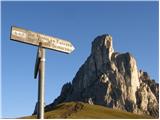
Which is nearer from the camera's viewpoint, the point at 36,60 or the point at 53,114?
the point at 36,60

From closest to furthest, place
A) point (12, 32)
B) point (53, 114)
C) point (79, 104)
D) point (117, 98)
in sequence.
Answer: point (12, 32) → point (53, 114) → point (79, 104) → point (117, 98)

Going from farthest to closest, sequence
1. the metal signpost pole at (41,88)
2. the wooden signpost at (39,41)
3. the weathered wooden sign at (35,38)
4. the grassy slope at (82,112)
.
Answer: the grassy slope at (82,112) < the weathered wooden sign at (35,38) < the wooden signpost at (39,41) < the metal signpost pole at (41,88)

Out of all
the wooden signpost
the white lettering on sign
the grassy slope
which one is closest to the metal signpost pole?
the wooden signpost

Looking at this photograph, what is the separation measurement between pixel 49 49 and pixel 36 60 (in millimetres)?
337

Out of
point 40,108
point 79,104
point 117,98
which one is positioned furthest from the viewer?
point 117,98

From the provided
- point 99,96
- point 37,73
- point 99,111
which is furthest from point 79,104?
point 37,73

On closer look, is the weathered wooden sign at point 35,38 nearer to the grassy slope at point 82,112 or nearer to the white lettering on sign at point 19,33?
the white lettering on sign at point 19,33

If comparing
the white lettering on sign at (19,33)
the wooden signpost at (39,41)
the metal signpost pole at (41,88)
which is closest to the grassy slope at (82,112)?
the wooden signpost at (39,41)

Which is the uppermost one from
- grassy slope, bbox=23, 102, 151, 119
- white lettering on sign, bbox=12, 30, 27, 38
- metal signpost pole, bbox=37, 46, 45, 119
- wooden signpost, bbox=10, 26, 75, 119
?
grassy slope, bbox=23, 102, 151, 119

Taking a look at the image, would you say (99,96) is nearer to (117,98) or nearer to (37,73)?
(117,98)

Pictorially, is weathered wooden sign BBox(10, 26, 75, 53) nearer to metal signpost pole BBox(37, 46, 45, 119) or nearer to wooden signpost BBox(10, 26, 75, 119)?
wooden signpost BBox(10, 26, 75, 119)

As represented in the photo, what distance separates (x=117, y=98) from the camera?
19800 centimetres

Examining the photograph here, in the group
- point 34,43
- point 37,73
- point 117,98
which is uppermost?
point 117,98

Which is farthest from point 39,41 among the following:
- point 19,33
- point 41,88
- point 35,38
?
point 41,88
